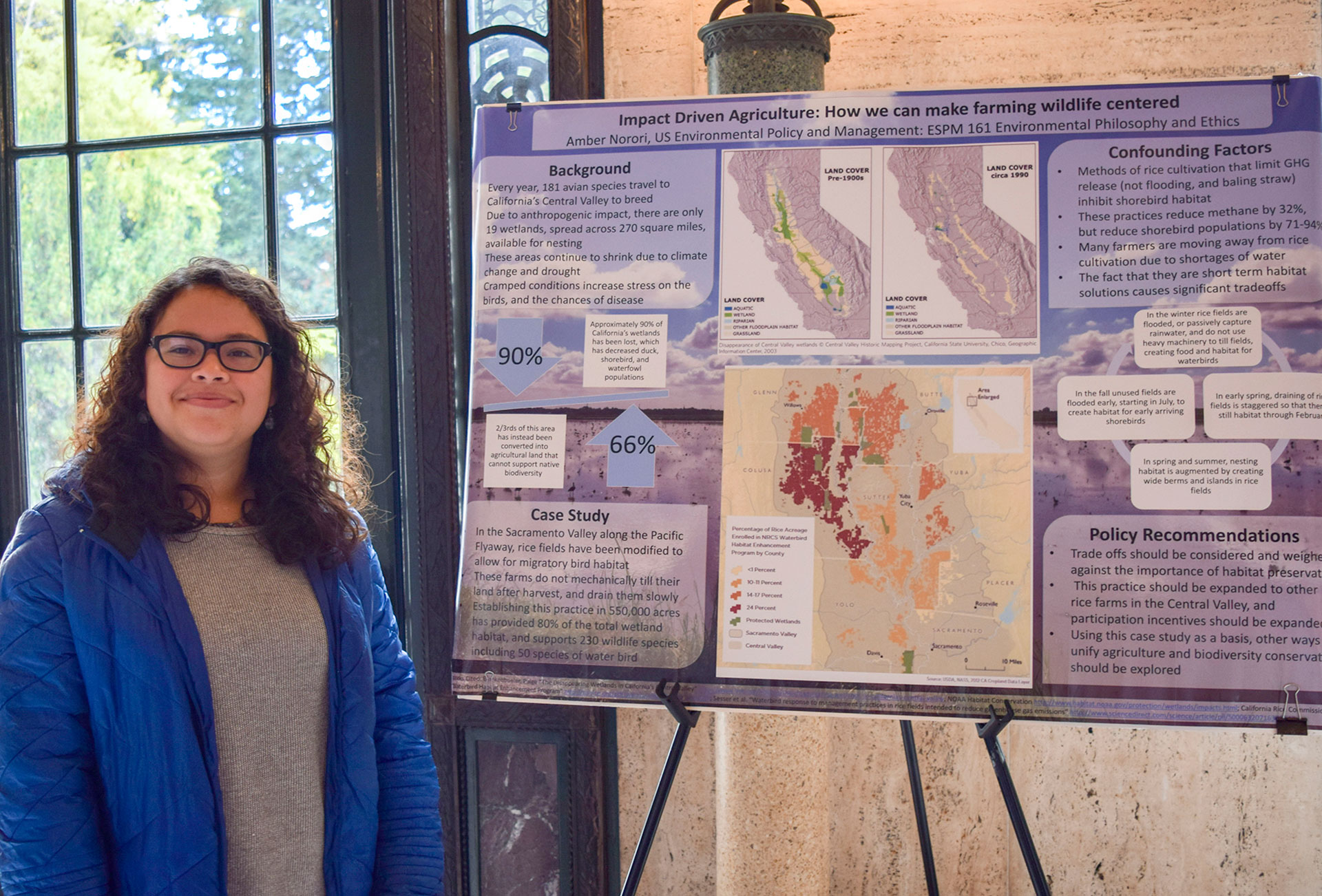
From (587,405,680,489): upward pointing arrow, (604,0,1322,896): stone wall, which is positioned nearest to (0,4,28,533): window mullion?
(604,0,1322,896): stone wall

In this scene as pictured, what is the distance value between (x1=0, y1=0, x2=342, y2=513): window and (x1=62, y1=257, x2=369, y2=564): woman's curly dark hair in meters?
1.02

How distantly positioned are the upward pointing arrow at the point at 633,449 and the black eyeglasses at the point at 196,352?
0.67 metres

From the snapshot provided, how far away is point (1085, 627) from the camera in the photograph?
1.59 meters

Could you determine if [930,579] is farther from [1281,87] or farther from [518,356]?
[1281,87]

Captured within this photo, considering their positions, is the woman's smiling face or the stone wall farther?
the stone wall

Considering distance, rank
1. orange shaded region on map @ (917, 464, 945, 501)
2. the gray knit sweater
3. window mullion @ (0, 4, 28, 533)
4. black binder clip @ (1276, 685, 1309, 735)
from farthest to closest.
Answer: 1. window mullion @ (0, 4, 28, 533)
2. orange shaded region on map @ (917, 464, 945, 501)
3. black binder clip @ (1276, 685, 1309, 735)
4. the gray knit sweater

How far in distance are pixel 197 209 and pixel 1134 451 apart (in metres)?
2.43

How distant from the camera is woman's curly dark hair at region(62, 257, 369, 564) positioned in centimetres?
124

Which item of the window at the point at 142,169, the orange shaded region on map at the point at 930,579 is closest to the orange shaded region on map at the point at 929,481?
the orange shaded region on map at the point at 930,579

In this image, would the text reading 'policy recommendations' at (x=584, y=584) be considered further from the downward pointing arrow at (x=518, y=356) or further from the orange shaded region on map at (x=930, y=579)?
the orange shaded region on map at (x=930, y=579)

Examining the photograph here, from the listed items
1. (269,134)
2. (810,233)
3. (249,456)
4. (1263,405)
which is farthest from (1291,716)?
(269,134)

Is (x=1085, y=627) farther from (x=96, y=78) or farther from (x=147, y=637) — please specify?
(x=96, y=78)

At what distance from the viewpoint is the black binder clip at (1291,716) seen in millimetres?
1539

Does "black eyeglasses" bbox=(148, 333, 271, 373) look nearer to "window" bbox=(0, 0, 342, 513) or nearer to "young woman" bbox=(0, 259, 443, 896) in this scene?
"young woman" bbox=(0, 259, 443, 896)
